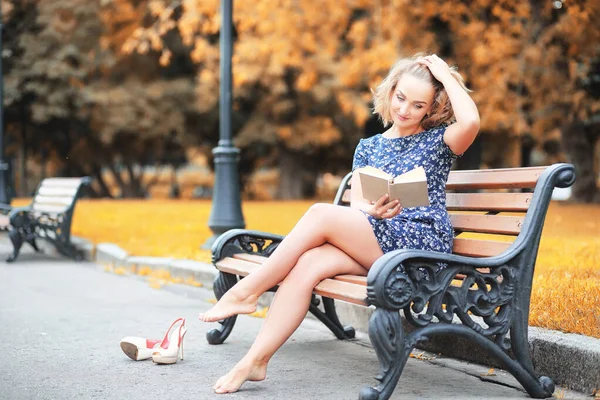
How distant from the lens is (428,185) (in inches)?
175

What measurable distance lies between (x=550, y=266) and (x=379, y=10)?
8367 mm

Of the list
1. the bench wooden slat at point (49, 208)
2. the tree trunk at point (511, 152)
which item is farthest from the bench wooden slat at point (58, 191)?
the tree trunk at point (511, 152)

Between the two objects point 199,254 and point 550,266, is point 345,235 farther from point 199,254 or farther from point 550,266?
point 199,254

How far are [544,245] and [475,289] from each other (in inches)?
204

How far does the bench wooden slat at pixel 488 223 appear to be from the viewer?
4.21m

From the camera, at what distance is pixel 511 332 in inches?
156

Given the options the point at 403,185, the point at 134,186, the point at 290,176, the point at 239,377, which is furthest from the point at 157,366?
the point at 134,186

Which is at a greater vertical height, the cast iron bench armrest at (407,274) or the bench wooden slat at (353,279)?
the cast iron bench armrest at (407,274)

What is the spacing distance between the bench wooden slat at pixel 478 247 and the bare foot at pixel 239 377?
134cm

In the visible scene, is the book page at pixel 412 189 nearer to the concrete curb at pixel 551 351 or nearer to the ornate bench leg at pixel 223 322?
the concrete curb at pixel 551 351

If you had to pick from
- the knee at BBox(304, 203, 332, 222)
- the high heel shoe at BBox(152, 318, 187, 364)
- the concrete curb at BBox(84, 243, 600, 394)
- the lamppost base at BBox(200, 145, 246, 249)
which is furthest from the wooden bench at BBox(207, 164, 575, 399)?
the lamppost base at BBox(200, 145, 246, 249)

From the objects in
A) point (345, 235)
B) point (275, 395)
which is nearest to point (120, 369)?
point (275, 395)

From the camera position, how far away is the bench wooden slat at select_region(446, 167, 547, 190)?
412 centimetres

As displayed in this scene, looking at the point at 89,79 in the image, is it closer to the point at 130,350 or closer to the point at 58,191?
the point at 58,191
